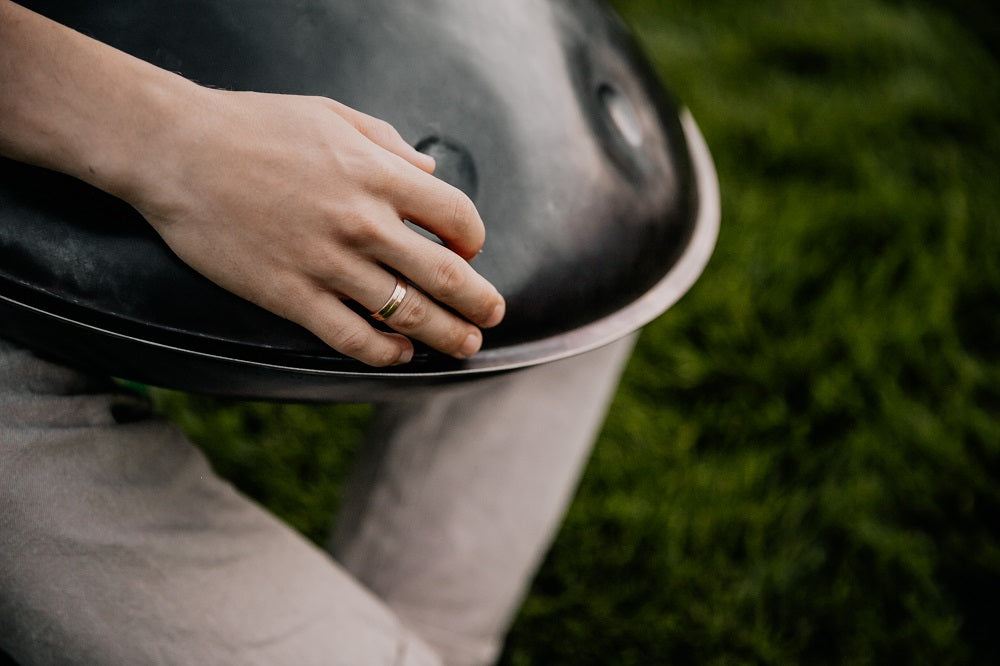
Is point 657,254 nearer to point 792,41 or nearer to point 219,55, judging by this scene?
point 219,55

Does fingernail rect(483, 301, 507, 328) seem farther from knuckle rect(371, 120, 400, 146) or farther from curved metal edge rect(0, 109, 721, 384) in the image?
knuckle rect(371, 120, 400, 146)

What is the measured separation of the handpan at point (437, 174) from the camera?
561mm

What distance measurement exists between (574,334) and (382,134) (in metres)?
0.22

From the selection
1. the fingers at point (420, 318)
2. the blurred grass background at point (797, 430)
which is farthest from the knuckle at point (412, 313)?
the blurred grass background at point (797, 430)

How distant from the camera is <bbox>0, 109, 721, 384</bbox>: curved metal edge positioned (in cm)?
58

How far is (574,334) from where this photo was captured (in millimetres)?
670

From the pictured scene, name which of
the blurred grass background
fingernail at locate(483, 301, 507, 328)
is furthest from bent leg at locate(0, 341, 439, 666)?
the blurred grass background

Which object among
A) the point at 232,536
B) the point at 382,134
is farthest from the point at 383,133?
the point at 232,536

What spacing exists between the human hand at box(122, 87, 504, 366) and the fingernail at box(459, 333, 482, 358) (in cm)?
3

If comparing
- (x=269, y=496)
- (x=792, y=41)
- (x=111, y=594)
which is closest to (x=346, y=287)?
(x=111, y=594)

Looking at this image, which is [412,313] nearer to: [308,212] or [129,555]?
[308,212]

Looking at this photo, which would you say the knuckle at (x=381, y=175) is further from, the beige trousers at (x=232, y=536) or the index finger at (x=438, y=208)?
the beige trousers at (x=232, y=536)

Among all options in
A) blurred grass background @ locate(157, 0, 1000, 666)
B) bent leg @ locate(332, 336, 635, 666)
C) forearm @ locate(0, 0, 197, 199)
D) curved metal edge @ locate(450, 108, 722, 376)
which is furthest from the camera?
blurred grass background @ locate(157, 0, 1000, 666)

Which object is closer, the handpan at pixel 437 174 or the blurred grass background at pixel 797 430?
the handpan at pixel 437 174
